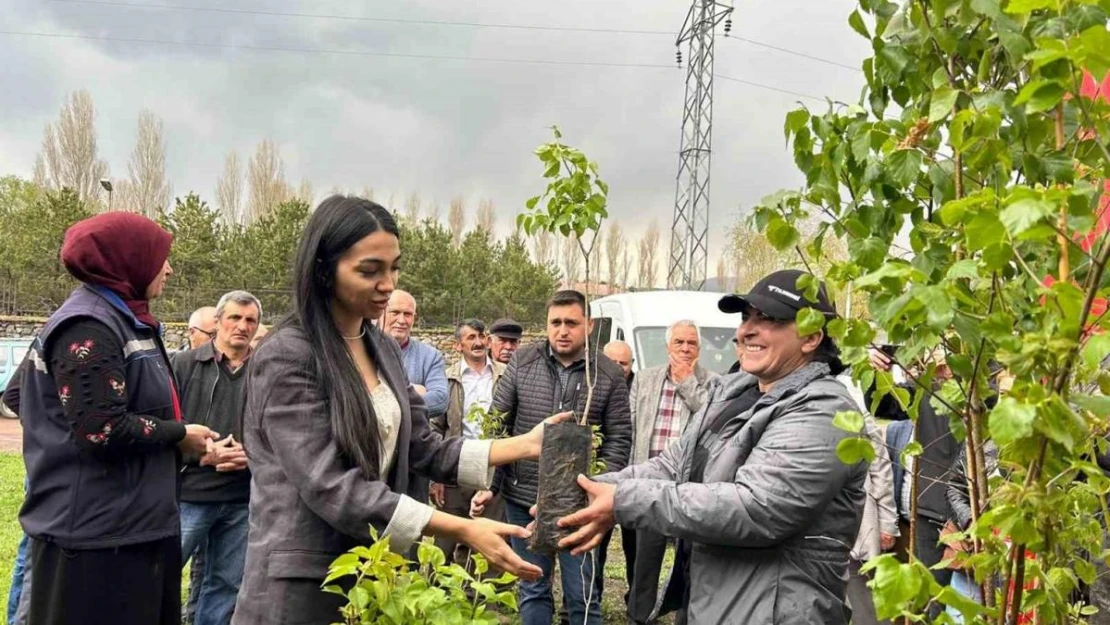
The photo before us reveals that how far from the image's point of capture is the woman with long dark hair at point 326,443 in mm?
1824

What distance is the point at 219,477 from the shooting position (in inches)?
161

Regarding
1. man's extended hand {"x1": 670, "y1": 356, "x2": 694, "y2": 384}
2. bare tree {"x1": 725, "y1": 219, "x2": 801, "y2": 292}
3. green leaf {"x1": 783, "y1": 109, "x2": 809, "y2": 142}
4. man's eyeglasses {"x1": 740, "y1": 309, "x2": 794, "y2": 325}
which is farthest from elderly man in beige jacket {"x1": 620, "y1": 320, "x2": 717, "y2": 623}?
bare tree {"x1": 725, "y1": 219, "x2": 801, "y2": 292}

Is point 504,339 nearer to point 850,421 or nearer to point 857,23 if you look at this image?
point 857,23

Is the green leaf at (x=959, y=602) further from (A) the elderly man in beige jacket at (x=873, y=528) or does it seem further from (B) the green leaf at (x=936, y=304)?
(A) the elderly man in beige jacket at (x=873, y=528)

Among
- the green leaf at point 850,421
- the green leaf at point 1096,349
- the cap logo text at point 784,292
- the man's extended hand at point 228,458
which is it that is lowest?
the man's extended hand at point 228,458

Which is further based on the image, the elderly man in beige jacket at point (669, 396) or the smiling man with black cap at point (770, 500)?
the elderly man in beige jacket at point (669, 396)

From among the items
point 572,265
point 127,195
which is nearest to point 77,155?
point 127,195

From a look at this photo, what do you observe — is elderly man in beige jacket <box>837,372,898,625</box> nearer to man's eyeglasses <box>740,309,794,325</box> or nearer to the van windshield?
man's eyeglasses <box>740,309,794,325</box>

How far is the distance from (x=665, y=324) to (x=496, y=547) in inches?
280

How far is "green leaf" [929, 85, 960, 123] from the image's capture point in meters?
1.11

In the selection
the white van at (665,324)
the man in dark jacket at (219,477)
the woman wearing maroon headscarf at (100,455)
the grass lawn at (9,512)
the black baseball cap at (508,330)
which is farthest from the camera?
the white van at (665,324)

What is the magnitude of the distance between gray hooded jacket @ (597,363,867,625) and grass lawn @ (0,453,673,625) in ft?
10.4

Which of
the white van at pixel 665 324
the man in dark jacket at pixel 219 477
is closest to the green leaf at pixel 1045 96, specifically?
the man in dark jacket at pixel 219 477

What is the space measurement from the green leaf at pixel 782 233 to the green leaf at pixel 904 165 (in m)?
0.27
